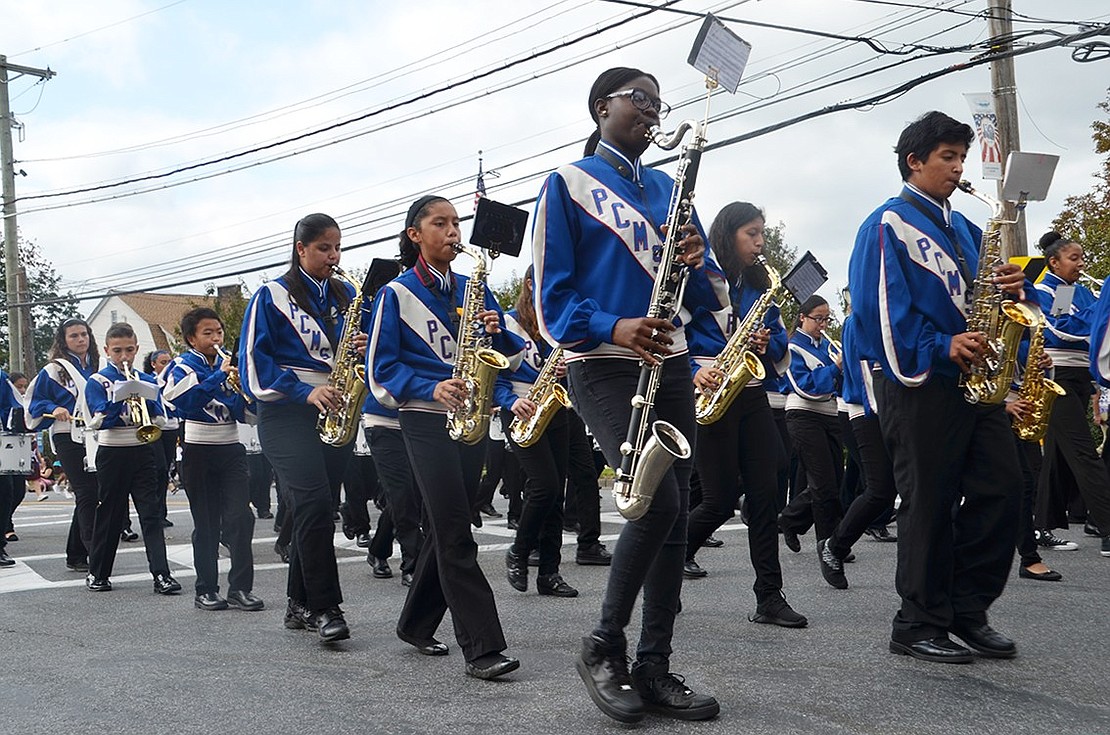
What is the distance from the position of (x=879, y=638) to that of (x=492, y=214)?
295 cm

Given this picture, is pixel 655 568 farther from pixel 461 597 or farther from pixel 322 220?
pixel 322 220

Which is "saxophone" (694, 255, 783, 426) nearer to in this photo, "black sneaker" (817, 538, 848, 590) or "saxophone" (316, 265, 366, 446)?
"black sneaker" (817, 538, 848, 590)

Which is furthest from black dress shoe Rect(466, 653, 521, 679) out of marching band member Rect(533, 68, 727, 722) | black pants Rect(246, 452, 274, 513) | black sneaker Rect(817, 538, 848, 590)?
black pants Rect(246, 452, 274, 513)

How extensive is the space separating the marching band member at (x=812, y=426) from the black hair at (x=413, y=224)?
3508 millimetres

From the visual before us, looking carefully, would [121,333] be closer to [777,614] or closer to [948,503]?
[777,614]

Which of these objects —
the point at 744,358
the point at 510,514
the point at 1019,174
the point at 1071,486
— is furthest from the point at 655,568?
the point at 510,514

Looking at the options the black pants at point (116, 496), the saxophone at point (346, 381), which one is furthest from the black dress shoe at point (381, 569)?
the saxophone at point (346, 381)

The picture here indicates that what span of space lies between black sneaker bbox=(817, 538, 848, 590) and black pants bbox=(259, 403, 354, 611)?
123 inches

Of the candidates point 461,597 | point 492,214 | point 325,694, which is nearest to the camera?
point 325,694

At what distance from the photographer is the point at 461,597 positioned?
17.0 feet

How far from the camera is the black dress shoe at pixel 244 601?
7.37 meters

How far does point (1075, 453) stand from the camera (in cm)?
862

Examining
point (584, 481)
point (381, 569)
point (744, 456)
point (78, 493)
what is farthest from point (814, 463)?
point (78, 493)

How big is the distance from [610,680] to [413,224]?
270 cm
